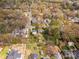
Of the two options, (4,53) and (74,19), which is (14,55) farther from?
(74,19)

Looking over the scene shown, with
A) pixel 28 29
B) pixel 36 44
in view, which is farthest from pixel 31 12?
pixel 36 44

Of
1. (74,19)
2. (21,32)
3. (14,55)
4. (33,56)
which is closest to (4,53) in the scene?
(14,55)

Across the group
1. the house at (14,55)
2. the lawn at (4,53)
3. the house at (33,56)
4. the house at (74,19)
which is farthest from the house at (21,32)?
the house at (74,19)

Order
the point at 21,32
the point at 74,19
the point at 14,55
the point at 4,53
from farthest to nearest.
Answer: the point at 74,19 < the point at 21,32 < the point at 4,53 < the point at 14,55

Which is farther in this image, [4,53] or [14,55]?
[4,53]

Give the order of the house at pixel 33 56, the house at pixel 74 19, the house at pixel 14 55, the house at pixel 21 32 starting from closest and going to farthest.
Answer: the house at pixel 14 55 → the house at pixel 33 56 → the house at pixel 21 32 → the house at pixel 74 19

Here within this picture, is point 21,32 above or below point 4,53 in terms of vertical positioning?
above

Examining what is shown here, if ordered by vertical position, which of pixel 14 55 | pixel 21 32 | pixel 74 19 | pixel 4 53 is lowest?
pixel 4 53

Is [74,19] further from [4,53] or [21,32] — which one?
[4,53]

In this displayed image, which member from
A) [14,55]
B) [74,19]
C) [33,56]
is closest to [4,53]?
[14,55]

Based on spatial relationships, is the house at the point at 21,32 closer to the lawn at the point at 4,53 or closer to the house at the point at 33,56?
the lawn at the point at 4,53

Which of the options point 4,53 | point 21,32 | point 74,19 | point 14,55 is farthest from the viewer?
point 74,19

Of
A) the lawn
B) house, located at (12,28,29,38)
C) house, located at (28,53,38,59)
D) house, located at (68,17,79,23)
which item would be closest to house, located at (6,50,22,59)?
the lawn

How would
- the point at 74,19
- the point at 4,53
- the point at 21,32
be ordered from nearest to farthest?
the point at 4,53 → the point at 21,32 → the point at 74,19
